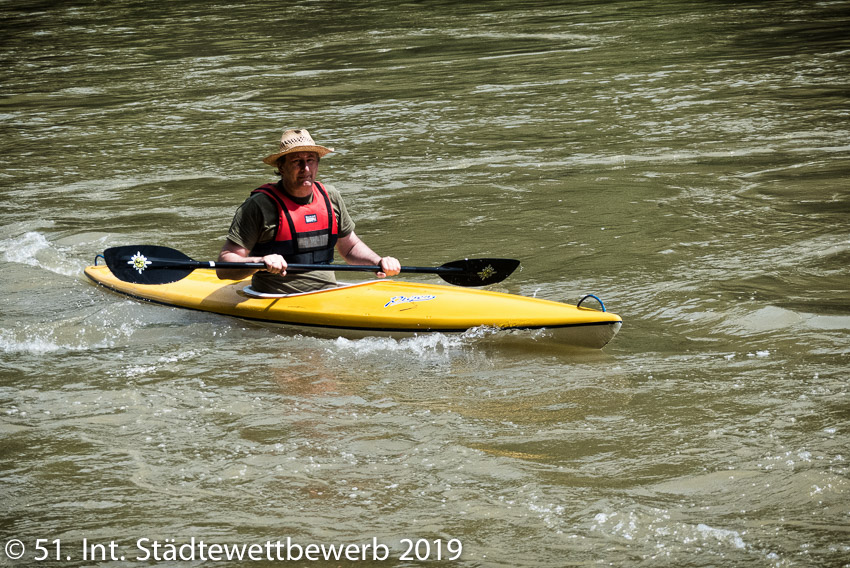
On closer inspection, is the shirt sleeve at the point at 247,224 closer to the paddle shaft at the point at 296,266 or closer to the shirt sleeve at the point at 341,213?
the paddle shaft at the point at 296,266

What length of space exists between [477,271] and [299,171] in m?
1.15

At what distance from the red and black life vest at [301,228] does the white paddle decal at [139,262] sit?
68cm

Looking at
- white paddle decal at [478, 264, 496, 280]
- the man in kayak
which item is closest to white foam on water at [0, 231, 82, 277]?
the man in kayak

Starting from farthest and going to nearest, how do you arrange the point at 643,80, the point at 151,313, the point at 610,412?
1. the point at 643,80
2. the point at 151,313
3. the point at 610,412

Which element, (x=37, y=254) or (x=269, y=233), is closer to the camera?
(x=269, y=233)

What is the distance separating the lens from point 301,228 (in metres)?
5.17

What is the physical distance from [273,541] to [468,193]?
200 inches

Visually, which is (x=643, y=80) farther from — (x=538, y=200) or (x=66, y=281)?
(x=66, y=281)

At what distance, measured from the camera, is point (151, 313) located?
5.79 metres

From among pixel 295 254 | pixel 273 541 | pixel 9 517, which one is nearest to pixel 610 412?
pixel 273 541

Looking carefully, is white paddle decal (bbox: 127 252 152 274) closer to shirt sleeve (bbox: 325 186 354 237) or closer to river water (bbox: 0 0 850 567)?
river water (bbox: 0 0 850 567)

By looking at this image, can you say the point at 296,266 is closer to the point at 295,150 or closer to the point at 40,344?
the point at 295,150

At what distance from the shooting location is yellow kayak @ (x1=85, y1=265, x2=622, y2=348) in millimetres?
4812

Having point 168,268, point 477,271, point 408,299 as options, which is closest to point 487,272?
point 477,271
